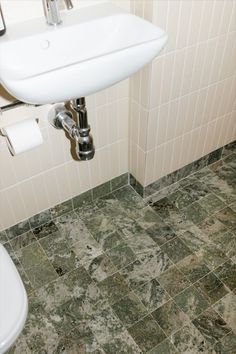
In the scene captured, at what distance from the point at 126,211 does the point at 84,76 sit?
0.96 m

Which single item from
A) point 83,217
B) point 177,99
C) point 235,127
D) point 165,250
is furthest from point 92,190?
point 235,127

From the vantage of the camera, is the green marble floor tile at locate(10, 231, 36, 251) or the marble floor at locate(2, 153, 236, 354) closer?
the marble floor at locate(2, 153, 236, 354)

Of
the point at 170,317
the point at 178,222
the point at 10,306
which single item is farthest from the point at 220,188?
the point at 10,306

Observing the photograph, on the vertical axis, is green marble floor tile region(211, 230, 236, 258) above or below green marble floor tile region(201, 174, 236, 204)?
above

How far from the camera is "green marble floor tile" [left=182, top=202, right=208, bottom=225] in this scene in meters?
1.60

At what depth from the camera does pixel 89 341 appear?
3.92 ft

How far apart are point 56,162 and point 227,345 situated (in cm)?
97

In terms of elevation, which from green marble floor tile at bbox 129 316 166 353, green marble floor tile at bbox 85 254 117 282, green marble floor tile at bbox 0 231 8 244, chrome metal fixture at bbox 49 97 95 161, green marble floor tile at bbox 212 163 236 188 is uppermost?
chrome metal fixture at bbox 49 97 95 161

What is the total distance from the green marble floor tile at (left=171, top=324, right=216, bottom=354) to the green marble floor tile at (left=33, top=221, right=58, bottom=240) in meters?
0.72

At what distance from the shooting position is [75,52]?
3.37ft

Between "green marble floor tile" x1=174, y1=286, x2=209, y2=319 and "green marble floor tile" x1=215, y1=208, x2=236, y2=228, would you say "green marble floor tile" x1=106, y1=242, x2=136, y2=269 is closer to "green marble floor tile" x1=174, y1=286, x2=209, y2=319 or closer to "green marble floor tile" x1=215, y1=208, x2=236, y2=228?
"green marble floor tile" x1=174, y1=286, x2=209, y2=319

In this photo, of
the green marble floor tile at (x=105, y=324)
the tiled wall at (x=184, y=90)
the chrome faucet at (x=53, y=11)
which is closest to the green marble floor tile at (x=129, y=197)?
the tiled wall at (x=184, y=90)

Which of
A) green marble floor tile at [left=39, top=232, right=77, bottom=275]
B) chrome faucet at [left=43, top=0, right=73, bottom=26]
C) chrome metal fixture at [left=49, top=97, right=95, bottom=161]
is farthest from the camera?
green marble floor tile at [left=39, top=232, right=77, bottom=275]

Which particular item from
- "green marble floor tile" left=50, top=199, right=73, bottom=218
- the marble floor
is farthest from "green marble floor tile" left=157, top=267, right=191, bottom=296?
"green marble floor tile" left=50, top=199, right=73, bottom=218
